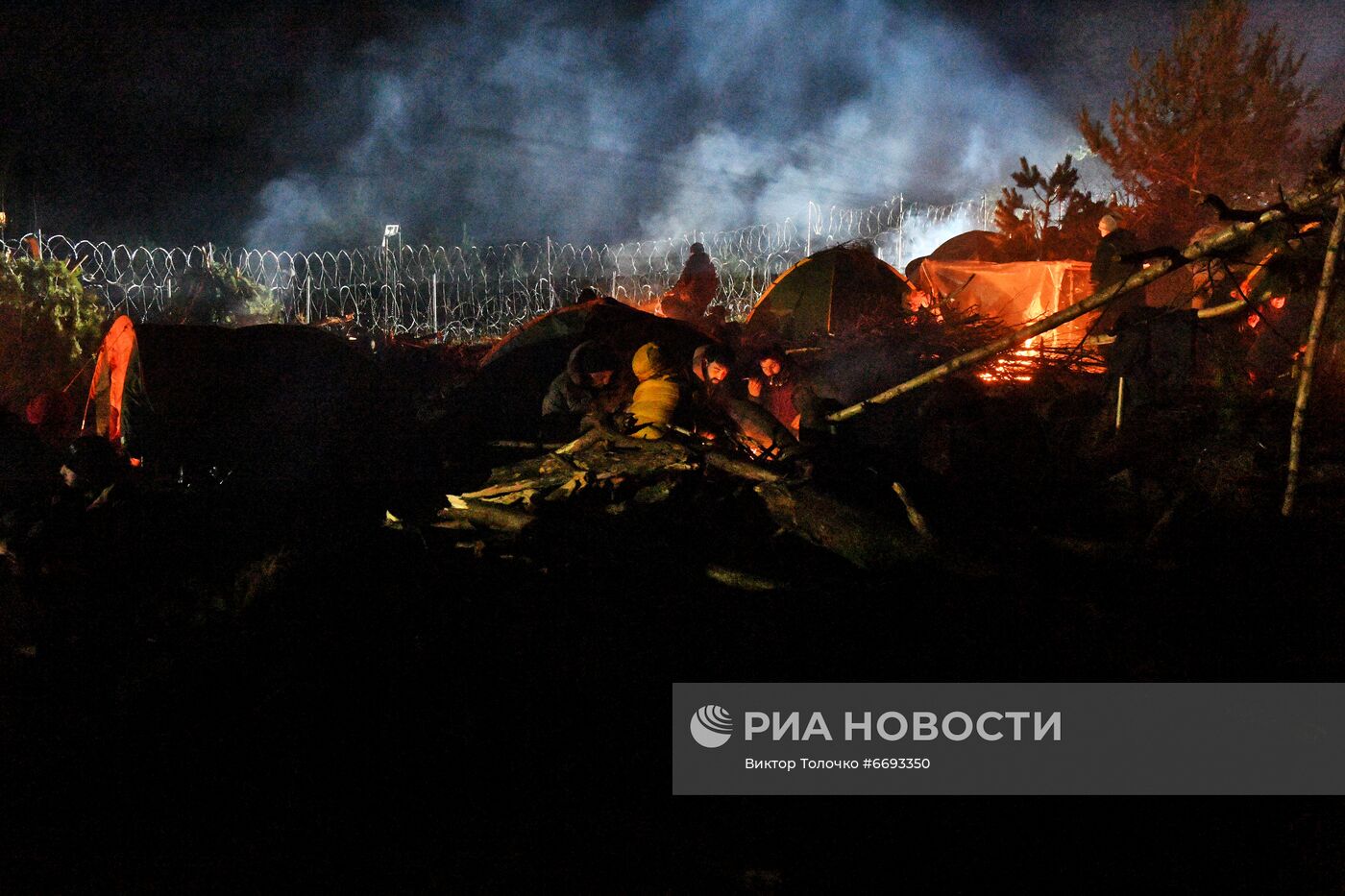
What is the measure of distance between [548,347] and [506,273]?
11.1 meters

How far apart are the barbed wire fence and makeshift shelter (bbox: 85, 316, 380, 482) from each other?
609 cm

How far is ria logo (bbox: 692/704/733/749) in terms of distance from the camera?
143 inches

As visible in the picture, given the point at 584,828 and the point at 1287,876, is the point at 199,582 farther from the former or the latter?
the point at 1287,876

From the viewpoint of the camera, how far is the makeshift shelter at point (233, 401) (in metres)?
7.81

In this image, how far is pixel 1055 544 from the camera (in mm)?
4348

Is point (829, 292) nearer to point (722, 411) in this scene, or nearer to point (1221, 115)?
point (722, 411)

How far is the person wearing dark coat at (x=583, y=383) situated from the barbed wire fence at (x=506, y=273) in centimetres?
765

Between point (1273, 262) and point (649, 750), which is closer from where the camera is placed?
point (649, 750)

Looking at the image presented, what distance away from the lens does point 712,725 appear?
12.0 feet

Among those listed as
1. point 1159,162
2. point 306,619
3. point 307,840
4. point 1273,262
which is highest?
point 1159,162

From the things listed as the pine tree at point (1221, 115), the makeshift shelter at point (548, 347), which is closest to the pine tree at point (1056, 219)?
the pine tree at point (1221, 115)

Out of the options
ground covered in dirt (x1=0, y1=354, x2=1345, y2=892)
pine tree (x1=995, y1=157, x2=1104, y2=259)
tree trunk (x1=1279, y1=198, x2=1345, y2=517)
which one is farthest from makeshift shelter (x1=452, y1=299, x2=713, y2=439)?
pine tree (x1=995, y1=157, x2=1104, y2=259)

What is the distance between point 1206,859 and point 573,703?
256 cm

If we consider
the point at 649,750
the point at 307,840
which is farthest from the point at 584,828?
the point at 307,840
